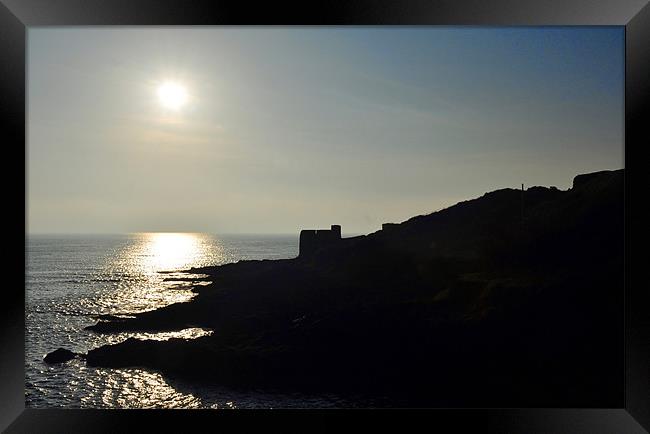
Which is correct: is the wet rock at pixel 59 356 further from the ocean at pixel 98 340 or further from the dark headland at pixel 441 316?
the dark headland at pixel 441 316

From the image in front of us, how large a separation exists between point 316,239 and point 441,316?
25.1 feet

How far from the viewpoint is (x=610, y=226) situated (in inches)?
622

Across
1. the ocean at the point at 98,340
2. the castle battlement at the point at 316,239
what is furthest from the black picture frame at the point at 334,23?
the castle battlement at the point at 316,239

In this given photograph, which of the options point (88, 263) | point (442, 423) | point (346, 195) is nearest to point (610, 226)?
point (442, 423)

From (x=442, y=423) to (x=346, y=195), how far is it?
37972mm

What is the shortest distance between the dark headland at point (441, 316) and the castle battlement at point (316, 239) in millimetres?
155

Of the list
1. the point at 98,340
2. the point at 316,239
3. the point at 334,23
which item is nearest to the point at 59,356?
the point at 98,340

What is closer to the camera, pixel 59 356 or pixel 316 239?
pixel 59 356

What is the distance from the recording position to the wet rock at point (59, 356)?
18.0m

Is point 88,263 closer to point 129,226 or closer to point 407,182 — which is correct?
point 407,182

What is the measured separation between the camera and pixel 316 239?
70.2 feet

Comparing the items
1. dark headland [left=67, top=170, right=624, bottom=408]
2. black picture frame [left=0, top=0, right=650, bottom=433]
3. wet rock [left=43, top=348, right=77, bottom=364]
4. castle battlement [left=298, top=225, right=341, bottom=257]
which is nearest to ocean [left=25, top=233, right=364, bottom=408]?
wet rock [left=43, top=348, right=77, bottom=364]

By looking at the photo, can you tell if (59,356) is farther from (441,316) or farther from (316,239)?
(441,316)

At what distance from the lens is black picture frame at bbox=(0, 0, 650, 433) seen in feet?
7.34
